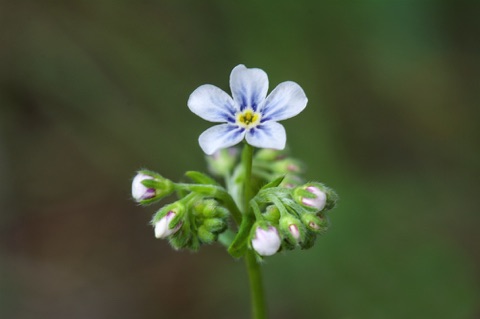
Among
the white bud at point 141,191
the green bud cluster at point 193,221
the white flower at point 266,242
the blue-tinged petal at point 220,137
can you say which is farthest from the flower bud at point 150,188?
the white flower at point 266,242

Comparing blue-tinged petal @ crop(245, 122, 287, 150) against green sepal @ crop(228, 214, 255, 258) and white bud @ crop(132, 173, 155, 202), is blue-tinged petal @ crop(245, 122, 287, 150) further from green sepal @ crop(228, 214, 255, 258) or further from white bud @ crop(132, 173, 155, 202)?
white bud @ crop(132, 173, 155, 202)

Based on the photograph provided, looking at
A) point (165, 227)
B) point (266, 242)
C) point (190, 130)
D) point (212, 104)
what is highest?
point (190, 130)

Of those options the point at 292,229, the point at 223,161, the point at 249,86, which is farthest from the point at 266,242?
the point at 223,161

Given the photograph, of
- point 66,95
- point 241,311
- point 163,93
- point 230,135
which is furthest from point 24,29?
point 230,135

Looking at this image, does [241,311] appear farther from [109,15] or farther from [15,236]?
[109,15]

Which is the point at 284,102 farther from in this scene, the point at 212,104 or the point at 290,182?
the point at 290,182

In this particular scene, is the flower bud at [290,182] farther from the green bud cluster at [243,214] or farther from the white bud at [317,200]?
the white bud at [317,200]
